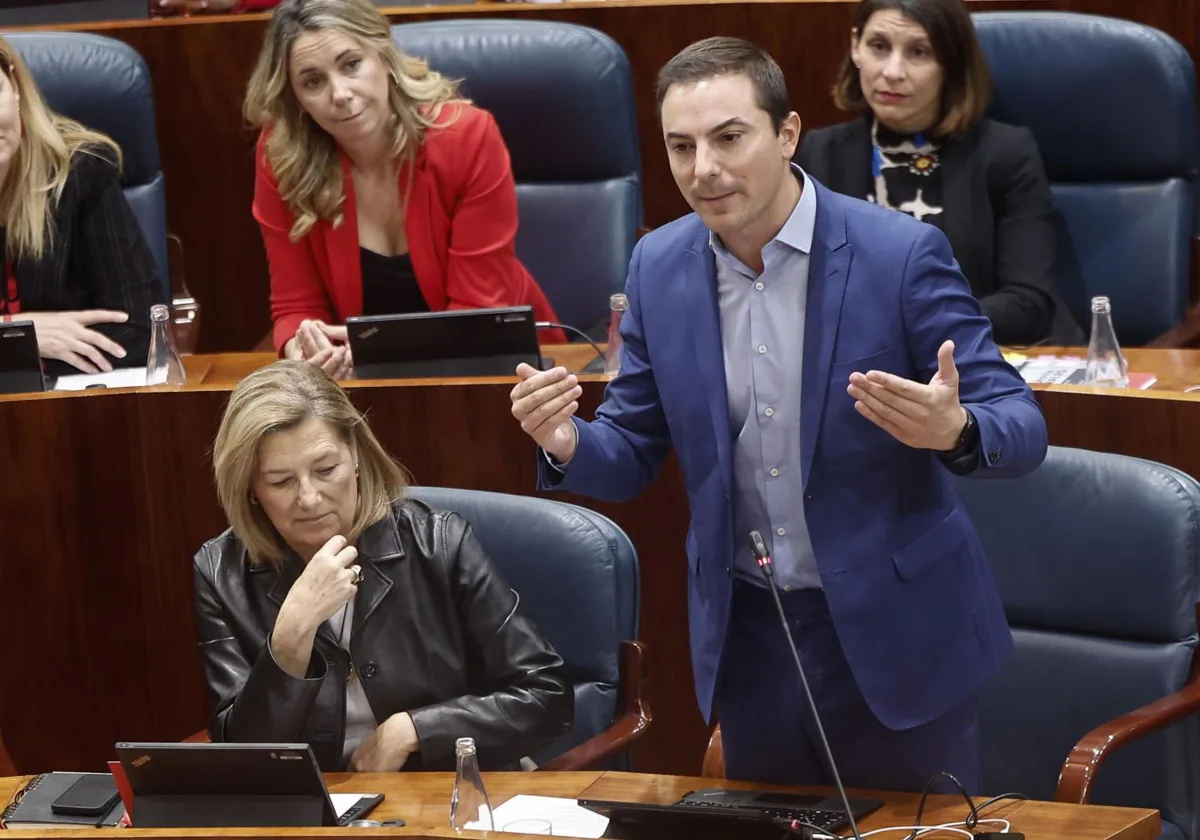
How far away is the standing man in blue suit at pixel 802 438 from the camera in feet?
5.60

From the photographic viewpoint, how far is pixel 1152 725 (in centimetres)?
201

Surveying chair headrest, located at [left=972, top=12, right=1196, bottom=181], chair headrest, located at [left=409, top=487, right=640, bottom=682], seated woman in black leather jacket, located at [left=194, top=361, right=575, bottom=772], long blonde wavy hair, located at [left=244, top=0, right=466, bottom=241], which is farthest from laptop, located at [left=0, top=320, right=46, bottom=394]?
chair headrest, located at [left=972, top=12, right=1196, bottom=181]

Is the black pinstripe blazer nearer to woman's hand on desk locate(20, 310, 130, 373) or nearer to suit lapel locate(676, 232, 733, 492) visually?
woman's hand on desk locate(20, 310, 130, 373)

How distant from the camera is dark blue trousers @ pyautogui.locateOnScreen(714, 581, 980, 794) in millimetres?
1818

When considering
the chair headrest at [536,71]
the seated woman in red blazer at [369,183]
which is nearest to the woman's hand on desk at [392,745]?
the seated woman in red blazer at [369,183]

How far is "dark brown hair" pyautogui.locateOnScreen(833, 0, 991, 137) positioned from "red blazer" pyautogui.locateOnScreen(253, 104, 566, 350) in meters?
0.68

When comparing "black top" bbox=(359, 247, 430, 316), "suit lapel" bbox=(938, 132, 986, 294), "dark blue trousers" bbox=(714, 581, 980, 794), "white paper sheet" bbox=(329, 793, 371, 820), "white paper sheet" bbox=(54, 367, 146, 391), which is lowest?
"white paper sheet" bbox=(329, 793, 371, 820)

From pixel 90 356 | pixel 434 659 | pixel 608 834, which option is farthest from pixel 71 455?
pixel 608 834

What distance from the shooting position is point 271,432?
2125 millimetres

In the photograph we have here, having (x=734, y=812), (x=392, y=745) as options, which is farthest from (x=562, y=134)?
(x=734, y=812)

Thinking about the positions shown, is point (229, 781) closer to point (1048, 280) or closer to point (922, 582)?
point (922, 582)

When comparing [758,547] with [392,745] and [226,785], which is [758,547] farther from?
[392,745]

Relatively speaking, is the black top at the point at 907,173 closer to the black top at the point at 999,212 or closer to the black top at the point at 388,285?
the black top at the point at 999,212

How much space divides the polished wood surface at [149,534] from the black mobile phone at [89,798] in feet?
2.26
